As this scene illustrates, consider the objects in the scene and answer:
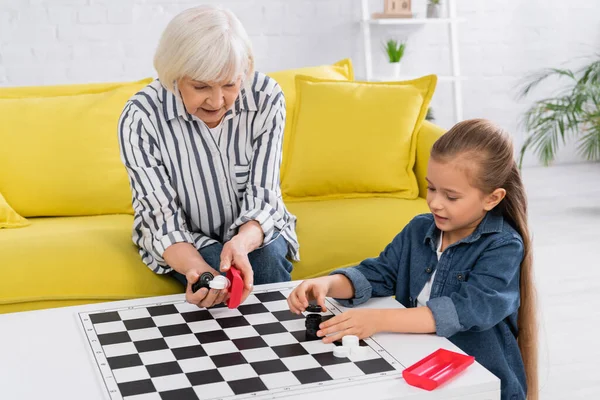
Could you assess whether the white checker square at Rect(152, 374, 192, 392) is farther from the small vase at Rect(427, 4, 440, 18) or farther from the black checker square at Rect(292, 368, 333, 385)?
the small vase at Rect(427, 4, 440, 18)

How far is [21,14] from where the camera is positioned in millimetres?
4066

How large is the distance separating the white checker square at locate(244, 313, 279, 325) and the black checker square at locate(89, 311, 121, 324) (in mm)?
261

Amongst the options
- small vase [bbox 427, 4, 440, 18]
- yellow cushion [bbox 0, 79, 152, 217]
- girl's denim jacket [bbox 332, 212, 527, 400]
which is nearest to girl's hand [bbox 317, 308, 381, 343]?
girl's denim jacket [bbox 332, 212, 527, 400]

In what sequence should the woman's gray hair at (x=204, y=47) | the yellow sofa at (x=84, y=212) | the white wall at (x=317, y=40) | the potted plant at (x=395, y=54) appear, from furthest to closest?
the potted plant at (x=395, y=54)
the white wall at (x=317, y=40)
the yellow sofa at (x=84, y=212)
the woman's gray hair at (x=204, y=47)

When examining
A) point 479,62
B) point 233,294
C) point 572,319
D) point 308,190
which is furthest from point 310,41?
point 233,294

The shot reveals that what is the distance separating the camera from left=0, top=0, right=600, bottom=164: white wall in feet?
13.6

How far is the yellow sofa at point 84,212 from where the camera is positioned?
2.21 m

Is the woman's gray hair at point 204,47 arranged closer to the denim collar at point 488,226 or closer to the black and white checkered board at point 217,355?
the black and white checkered board at point 217,355

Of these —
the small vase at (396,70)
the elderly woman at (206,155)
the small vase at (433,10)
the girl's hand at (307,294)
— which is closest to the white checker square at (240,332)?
the girl's hand at (307,294)

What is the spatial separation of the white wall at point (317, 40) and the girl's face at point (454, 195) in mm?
2984

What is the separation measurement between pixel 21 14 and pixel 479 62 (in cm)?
283

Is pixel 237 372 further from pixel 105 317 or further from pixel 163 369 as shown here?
pixel 105 317

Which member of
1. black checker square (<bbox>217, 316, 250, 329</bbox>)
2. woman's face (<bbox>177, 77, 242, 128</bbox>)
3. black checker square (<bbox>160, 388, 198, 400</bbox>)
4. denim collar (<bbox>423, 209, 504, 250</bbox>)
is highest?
woman's face (<bbox>177, 77, 242, 128</bbox>)

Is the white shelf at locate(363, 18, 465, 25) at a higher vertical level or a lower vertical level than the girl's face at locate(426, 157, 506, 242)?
higher
